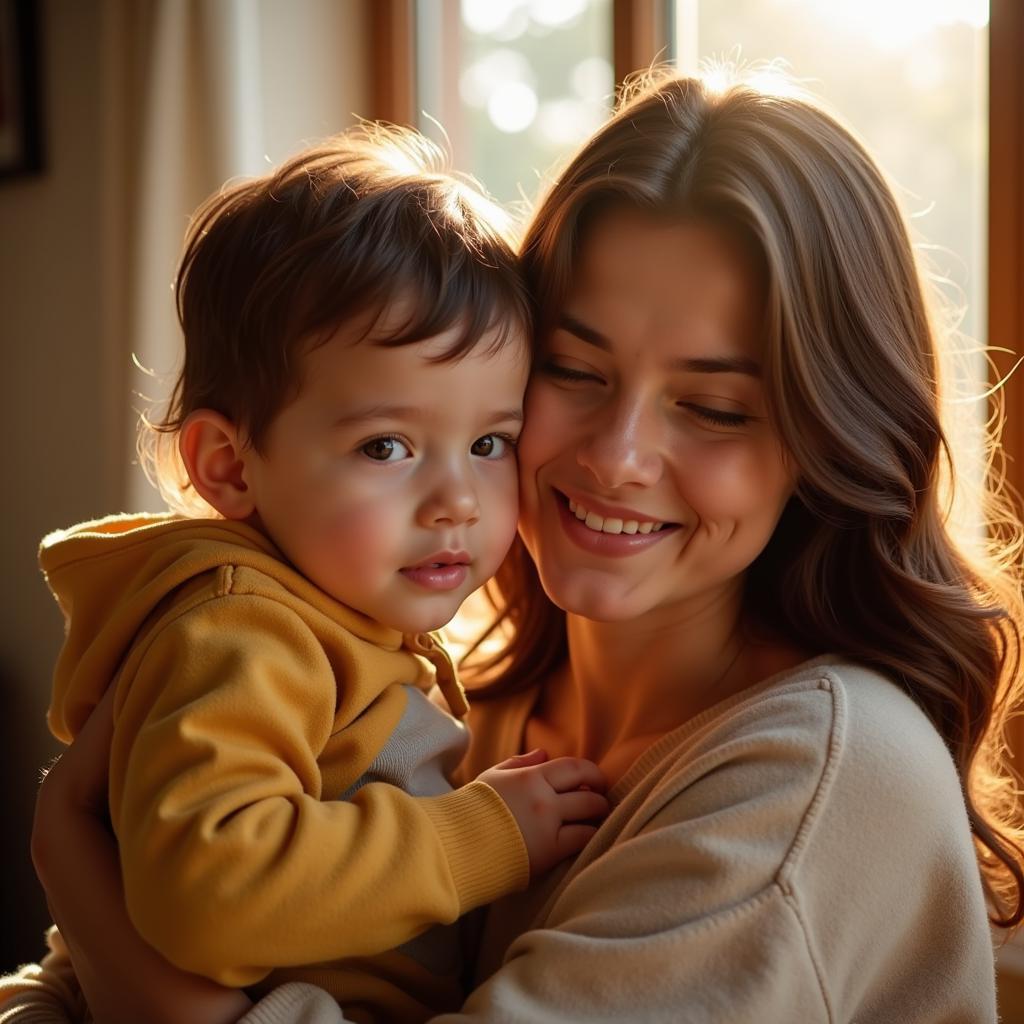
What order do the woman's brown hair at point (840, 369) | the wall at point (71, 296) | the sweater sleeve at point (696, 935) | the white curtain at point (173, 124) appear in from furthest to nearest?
the wall at point (71, 296)
the white curtain at point (173, 124)
the woman's brown hair at point (840, 369)
the sweater sleeve at point (696, 935)

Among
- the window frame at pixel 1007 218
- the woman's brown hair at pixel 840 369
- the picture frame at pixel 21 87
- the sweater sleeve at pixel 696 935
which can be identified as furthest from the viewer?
the picture frame at pixel 21 87

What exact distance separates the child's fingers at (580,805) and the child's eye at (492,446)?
0.40 meters

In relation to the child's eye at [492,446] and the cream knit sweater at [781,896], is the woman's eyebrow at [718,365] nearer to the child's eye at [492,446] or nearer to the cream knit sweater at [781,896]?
the child's eye at [492,446]

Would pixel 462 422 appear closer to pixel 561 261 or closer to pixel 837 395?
pixel 561 261

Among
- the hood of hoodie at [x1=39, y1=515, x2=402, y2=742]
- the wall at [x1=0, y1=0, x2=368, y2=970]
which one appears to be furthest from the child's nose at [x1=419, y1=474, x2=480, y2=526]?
the wall at [x1=0, y1=0, x2=368, y2=970]

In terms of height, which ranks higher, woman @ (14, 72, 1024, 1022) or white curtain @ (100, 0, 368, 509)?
white curtain @ (100, 0, 368, 509)

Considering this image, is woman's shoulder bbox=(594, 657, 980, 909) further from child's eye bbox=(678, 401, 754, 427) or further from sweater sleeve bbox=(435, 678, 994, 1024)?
child's eye bbox=(678, 401, 754, 427)

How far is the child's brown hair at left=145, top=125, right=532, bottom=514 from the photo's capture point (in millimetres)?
A: 1260

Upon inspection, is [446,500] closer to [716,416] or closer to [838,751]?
[716,416]

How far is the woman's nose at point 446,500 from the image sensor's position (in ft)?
4.27

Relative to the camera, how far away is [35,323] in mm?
3359

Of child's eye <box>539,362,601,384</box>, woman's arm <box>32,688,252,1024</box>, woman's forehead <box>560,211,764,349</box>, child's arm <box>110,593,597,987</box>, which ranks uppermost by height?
woman's forehead <box>560,211,764,349</box>

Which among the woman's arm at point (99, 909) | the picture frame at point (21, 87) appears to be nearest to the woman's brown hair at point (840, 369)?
the woman's arm at point (99, 909)

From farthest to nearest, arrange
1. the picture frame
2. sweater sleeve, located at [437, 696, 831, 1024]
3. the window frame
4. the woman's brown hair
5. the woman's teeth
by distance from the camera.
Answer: the picture frame, the window frame, the woman's teeth, the woman's brown hair, sweater sleeve, located at [437, 696, 831, 1024]
